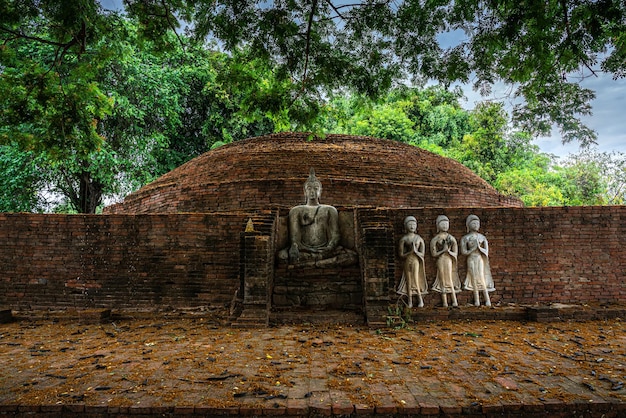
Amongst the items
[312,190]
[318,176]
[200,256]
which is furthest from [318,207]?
[318,176]

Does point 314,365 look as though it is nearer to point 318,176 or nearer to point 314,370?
point 314,370

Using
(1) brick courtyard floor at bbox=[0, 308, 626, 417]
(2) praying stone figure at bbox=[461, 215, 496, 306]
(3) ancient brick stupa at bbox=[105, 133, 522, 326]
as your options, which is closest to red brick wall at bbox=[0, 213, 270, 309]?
(3) ancient brick stupa at bbox=[105, 133, 522, 326]

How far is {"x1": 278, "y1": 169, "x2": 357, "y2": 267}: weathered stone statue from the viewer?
6.02m

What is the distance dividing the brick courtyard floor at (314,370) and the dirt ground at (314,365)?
0.01 meters

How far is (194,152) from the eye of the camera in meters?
19.0

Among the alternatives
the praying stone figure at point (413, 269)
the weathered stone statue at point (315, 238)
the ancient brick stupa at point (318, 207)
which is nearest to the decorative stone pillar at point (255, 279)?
the ancient brick stupa at point (318, 207)

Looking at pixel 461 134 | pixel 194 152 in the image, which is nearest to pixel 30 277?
pixel 194 152

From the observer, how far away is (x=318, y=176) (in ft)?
29.8

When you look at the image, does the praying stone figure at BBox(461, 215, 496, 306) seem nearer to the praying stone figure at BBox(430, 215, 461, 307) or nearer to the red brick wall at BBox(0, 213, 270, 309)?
the praying stone figure at BBox(430, 215, 461, 307)

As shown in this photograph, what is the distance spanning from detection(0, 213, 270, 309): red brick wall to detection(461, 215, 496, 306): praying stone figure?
3.69 m

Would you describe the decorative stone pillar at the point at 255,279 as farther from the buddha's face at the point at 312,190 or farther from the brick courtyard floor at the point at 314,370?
the buddha's face at the point at 312,190

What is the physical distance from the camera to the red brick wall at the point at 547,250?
645 cm

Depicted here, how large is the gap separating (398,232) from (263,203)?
3359 millimetres

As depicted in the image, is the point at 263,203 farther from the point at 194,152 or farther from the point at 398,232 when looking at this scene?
the point at 194,152
